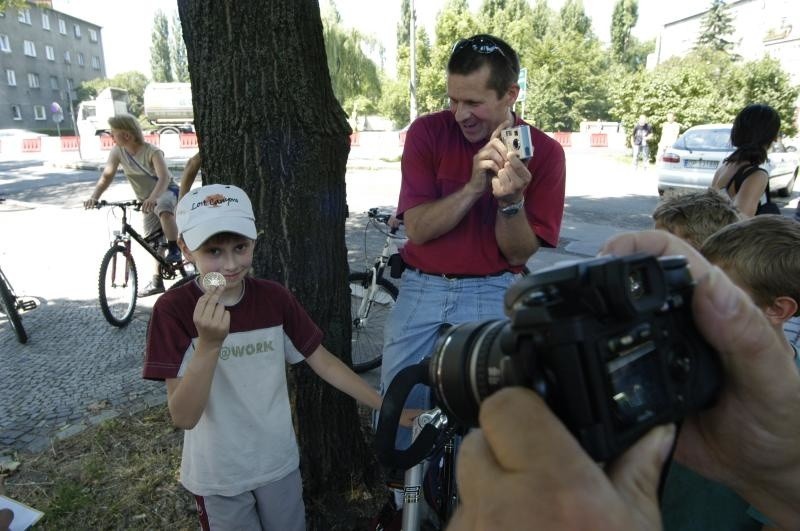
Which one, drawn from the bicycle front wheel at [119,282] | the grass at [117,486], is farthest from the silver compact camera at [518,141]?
the bicycle front wheel at [119,282]

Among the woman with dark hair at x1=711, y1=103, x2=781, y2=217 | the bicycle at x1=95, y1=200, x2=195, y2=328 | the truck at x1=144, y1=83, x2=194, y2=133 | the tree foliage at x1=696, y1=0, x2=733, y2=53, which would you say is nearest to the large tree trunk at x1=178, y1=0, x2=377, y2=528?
the woman with dark hair at x1=711, y1=103, x2=781, y2=217

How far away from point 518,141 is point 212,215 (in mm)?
1135

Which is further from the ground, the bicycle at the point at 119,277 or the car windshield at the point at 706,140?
the car windshield at the point at 706,140

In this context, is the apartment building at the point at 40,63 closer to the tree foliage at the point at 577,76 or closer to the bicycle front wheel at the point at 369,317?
the tree foliage at the point at 577,76

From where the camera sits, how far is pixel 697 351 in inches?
36.0

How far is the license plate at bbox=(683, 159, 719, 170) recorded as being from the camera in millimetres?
11328

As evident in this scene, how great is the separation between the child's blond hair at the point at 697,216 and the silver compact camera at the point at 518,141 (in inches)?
34.5

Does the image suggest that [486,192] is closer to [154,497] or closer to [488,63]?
[488,63]

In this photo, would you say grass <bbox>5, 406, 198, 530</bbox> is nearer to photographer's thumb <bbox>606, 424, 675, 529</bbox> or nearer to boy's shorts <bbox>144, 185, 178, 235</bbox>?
photographer's thumb <bbox>606, 424, 675, 529</bbox>

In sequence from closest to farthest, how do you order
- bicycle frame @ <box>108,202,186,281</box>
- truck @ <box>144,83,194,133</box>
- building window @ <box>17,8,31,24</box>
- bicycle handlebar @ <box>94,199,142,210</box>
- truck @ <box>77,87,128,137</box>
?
bicycle handlebar @ <box>94,199,142,210</box> < bicycle frame @ <box>108,202,186,281</box> < truck @ <box>77,87,128,137</box> < truck @ <box>144,83,194,133</box> < building window @ <box>17,8,31,24</box>

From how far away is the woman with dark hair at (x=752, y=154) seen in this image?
12.3ft

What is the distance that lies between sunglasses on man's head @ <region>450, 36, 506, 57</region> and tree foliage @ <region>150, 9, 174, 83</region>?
86.5 meters

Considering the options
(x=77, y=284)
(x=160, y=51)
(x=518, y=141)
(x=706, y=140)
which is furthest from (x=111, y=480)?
(x=160, y=51)

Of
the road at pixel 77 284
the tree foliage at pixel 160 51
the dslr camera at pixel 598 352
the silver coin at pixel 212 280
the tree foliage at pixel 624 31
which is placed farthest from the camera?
the tree foliage at pixel 160 51
